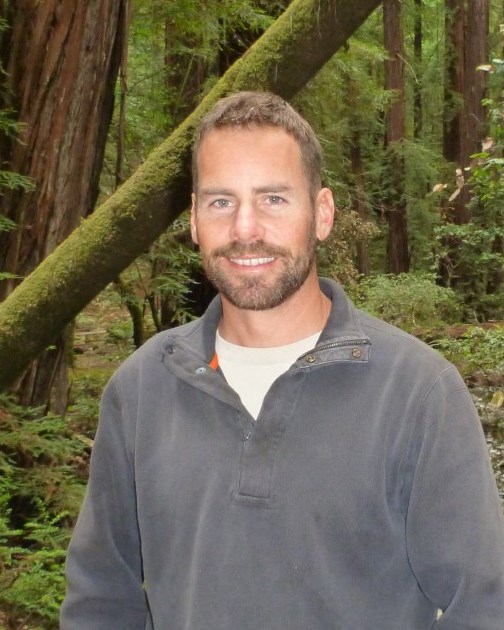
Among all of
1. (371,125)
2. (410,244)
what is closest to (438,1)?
(371,125)

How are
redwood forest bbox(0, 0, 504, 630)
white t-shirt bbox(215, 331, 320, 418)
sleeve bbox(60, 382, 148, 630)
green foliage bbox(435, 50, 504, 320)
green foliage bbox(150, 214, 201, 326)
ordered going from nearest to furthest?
white t-shirt bbox(215, 331, 320, 418)
sleeve bbox(60, 382, 148, 630)
redwood forest bbox(0, 0, 504, 630)
green foliage bbox(150, 214, 201, 326)
green foliage bbox(435, 50, 504, 320)

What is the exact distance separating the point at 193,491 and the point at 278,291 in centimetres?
54

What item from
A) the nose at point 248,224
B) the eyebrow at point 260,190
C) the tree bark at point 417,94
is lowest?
the nose at point 248,224

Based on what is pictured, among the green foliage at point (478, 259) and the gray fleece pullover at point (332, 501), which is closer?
the gray fleece pullover at point (332, 501)

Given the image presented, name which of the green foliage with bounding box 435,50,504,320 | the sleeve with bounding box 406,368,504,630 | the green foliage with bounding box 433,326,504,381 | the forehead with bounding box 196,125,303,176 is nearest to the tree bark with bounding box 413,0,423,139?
the green foliage with bounding box 435,50,504,320

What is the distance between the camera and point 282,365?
75.1 inches

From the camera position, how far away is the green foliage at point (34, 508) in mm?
3773

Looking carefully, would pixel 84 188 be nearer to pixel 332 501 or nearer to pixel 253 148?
pixel 253 148

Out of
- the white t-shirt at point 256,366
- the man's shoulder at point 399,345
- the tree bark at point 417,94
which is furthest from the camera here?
the tree bark at point 417,94

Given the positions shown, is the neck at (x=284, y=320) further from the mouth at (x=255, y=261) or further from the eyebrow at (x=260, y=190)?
the eyebrow at (x=260, y=190)

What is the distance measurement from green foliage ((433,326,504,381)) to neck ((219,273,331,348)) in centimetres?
1107

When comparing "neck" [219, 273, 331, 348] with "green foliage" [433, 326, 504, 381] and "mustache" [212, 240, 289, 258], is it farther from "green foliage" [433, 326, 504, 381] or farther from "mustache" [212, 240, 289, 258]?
"green foliage" [433, 326, 504, 381]

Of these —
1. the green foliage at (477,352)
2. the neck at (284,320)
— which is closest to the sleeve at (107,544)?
the neck at (284,320)

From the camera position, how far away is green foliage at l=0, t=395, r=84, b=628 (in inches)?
149
